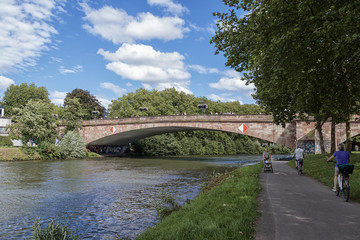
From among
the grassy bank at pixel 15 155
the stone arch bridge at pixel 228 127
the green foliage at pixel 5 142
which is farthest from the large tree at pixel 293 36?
the green foliage at pixel 5 142

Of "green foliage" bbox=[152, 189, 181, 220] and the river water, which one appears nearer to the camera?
the river water

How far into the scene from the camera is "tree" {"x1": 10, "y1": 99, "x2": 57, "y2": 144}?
37281 millimetres

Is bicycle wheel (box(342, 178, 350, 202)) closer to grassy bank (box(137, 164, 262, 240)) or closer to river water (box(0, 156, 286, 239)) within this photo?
grassy bank (box(137, 164, 262, 240))

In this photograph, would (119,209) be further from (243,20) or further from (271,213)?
(243,20)

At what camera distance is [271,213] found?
22.9 ft

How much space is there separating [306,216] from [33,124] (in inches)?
1483

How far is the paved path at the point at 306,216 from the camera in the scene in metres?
5.41

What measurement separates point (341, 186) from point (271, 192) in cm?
214

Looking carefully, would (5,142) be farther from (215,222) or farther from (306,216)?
(306,216)

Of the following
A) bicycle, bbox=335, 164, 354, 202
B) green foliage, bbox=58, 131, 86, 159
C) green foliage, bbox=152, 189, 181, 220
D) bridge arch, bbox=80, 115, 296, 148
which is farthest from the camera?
green foliage, bbox=58, 131, 86, 159

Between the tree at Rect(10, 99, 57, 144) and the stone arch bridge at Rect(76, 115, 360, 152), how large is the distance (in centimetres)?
1076

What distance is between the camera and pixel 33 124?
3756 cm

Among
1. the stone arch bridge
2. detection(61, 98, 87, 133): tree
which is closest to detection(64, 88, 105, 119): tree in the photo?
the stone arch bridge

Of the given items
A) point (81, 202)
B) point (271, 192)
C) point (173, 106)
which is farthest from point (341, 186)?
point (173, 106)
